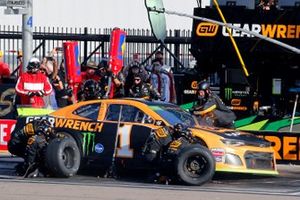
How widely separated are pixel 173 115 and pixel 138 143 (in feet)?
2.79

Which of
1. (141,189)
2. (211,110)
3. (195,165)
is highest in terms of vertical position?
(211,110)

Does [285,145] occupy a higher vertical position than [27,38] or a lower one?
lower

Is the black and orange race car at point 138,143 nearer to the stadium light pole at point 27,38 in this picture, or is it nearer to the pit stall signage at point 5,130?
the pit stall signage at point 5,130

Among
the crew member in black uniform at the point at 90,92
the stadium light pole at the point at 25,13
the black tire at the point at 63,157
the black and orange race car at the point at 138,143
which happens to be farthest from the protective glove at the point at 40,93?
the black tire at the point at 63,157

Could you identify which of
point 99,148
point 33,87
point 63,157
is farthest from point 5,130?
point 63,157

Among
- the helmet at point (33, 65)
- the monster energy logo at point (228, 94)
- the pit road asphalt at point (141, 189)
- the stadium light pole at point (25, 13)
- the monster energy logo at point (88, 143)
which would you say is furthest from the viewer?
the monster energy logo at point (228, 94)

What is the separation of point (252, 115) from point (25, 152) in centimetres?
684

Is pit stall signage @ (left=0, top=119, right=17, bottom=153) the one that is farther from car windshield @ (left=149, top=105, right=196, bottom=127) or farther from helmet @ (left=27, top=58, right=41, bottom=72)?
car windshield @ (left=149, top=105, right=196, bottom=127)

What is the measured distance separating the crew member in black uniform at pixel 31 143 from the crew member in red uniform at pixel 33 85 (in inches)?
126

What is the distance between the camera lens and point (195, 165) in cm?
1567

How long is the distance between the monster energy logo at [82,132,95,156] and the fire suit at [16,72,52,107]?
3.62 metres

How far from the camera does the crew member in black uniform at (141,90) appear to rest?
19469 millimetres

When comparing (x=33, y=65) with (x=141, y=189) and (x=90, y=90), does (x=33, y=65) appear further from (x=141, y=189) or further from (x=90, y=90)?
(x=141, y=189)

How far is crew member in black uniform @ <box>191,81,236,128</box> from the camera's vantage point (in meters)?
19.0
